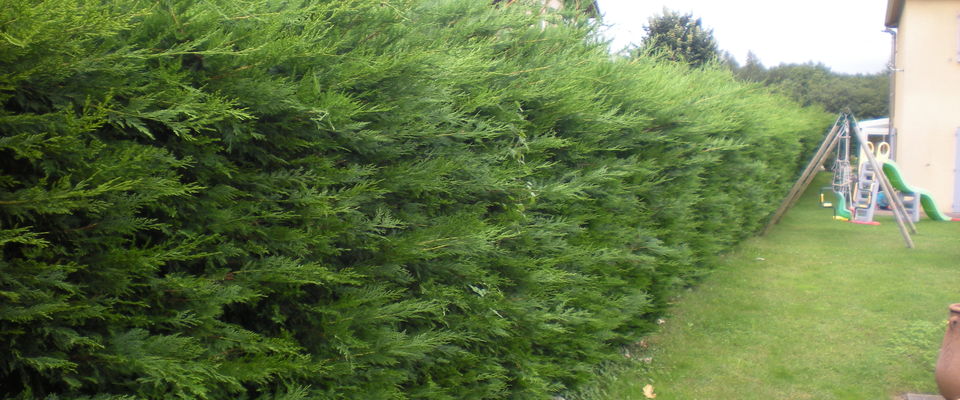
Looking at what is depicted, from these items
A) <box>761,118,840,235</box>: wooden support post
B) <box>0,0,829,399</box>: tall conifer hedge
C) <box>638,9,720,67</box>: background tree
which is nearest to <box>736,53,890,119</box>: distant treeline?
<box>638,9,720,67</box>: background tree

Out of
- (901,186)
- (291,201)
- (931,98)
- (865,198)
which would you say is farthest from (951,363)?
(931,98)

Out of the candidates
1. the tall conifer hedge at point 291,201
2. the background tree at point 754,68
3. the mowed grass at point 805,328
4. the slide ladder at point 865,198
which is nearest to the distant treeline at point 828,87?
the background tree at point 754,68

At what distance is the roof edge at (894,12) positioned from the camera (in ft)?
65.3

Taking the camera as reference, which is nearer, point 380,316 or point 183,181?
point 183,181

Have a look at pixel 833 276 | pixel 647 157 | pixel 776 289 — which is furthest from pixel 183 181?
pixel 833 276

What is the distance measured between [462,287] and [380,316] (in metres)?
0.74

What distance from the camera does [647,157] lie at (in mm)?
6039

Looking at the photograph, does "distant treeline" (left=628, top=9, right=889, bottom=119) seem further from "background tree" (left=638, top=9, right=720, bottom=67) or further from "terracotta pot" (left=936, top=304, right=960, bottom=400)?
"terracotta pot" (left=936, top=304, right=960, bottom=400)

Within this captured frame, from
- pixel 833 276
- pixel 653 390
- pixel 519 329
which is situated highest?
pixel 519 329

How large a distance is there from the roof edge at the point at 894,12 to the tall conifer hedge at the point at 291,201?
1884 cm

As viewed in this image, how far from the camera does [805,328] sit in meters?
6.96

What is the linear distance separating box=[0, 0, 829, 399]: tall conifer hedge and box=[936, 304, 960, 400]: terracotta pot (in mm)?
2246

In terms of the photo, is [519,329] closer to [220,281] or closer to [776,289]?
[220,281]

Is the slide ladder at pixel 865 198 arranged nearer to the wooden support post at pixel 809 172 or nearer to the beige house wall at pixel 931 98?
the wooden support post at pixel 809 172
